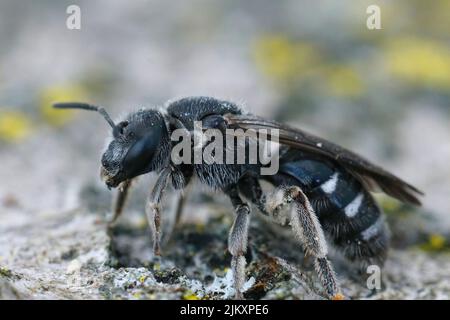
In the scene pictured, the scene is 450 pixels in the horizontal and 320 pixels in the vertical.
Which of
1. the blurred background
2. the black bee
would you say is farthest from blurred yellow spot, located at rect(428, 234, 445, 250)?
the black bee

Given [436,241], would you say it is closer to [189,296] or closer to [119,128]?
[189,296]

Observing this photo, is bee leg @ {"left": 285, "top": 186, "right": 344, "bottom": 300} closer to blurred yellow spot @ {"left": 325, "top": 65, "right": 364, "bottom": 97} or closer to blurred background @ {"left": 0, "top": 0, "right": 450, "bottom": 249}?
blurred background @ {"left": 0, "top": 0, "right": 450, "bottom": 249}

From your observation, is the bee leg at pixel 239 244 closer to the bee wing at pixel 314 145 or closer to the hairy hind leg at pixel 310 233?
the hairy hind leg at pixel 310 233

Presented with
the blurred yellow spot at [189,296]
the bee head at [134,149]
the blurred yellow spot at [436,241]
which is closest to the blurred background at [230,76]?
the blurred yellow spot at [436,241]

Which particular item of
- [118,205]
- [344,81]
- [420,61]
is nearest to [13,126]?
[118,205]
